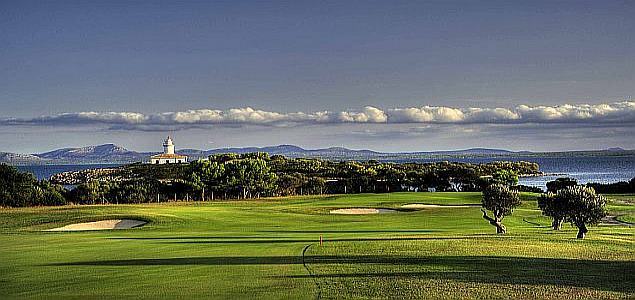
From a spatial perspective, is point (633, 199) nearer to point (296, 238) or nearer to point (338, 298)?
point (296, 238)

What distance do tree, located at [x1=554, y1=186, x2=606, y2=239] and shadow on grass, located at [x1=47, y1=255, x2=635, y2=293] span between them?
9.07m

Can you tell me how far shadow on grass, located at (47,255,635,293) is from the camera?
62.8 ft

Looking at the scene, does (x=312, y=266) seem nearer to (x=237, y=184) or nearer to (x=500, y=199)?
(x=500, y=199)

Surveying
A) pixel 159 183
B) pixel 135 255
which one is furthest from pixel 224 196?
pixel 135 255

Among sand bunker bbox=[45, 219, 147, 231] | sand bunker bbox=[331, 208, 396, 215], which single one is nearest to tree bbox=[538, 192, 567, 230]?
sand bunker bbox=[331, 208, 396, 215]

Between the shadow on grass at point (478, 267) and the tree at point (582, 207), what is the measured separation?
9067 millimetres

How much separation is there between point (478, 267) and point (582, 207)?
40.6 ft

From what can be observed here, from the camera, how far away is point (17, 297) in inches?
695

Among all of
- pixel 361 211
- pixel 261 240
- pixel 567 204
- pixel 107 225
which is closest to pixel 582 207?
pixel 567 204

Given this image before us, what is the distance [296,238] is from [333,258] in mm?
8281

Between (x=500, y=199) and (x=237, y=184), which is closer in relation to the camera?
(x=500, y=199)

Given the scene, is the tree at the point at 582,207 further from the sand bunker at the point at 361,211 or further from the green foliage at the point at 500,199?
the sand bunker at the point at 361,211

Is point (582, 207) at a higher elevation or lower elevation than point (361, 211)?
higher

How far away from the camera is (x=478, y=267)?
2119 centimetres
